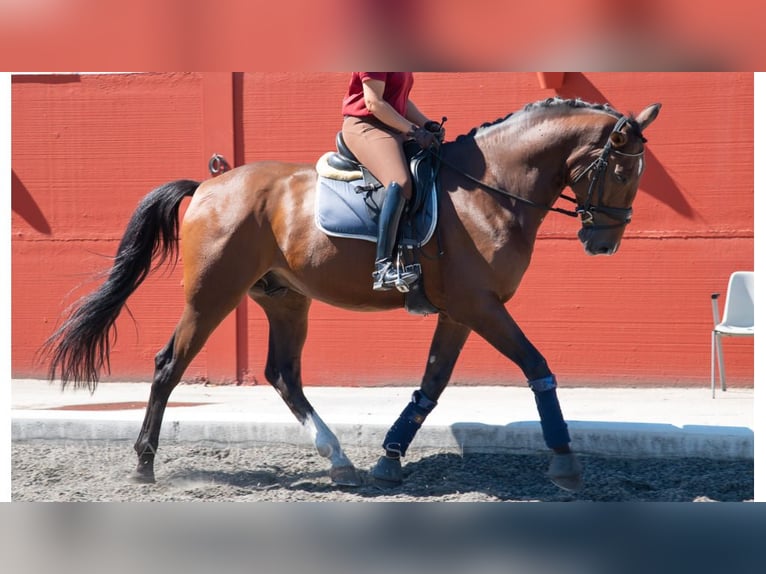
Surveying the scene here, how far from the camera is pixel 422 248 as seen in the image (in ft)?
16.6

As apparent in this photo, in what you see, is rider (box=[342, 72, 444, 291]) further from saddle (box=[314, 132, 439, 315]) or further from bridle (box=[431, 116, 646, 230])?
bridle (box=[431, 116, 646, 230])

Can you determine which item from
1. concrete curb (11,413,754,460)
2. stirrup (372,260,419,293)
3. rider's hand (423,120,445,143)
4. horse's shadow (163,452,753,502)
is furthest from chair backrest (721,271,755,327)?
stirrup (372,260,419,293)

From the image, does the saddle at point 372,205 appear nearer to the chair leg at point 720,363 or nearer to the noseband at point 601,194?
the noseband at point 601,194

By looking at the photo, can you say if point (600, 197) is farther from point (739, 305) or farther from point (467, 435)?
point (739, 305)

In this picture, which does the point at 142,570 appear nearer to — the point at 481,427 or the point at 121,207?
the point at 481,427

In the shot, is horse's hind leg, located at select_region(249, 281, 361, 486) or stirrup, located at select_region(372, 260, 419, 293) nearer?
stirrup, located at select_region(372, 260, 419, 293)

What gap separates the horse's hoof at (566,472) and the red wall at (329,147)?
325 cm

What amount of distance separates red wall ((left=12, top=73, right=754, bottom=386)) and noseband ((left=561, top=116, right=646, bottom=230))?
298 centimetres

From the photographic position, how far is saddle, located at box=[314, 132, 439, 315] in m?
5.04

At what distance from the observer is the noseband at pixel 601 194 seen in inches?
190

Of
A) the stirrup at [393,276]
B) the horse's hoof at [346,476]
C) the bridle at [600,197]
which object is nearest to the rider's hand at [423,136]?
the bridle at [600,197]

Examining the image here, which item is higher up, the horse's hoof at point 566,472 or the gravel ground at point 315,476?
the horse's hoof at point 566,472
